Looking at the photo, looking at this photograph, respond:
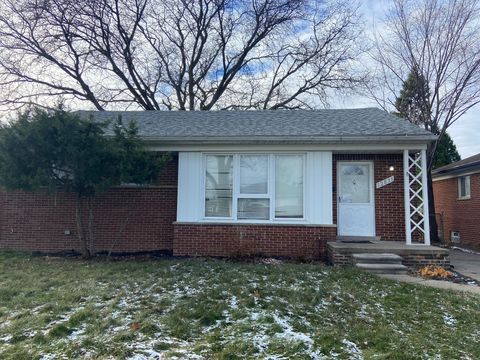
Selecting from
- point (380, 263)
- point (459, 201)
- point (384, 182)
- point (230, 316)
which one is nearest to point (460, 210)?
point (459, 201)

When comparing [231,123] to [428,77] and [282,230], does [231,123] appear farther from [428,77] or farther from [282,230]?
[428,77]

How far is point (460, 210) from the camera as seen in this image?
15.3 metres

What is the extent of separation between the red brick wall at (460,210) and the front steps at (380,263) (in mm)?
8366

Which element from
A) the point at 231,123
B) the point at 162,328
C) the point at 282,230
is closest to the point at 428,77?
the point at 231,123

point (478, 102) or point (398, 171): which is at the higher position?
point (478, 102)

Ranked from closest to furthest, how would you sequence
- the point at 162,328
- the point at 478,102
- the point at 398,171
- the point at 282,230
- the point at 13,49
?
the point at 162,328 < the point at 282,230 < the point at 398,171 < the point at 478,102 < the point at 13,49

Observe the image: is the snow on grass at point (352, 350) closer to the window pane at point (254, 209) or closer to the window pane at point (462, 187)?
the window pane at point (254, 209)

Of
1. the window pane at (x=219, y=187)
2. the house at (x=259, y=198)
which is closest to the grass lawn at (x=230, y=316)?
the house at (x=259, y=198)

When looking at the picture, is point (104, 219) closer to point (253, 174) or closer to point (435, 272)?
point (253, 174)

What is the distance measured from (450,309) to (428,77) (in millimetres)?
14070

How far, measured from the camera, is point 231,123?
10.3m

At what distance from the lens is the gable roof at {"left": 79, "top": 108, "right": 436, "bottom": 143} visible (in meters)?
8.30

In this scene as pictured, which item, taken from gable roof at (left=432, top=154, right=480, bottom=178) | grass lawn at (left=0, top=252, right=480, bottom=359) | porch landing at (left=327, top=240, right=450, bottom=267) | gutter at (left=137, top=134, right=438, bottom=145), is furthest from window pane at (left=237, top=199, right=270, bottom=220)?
gable roof at (left=432, top=154, right=480, bottom=178)

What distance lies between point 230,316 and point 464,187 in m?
14.5
